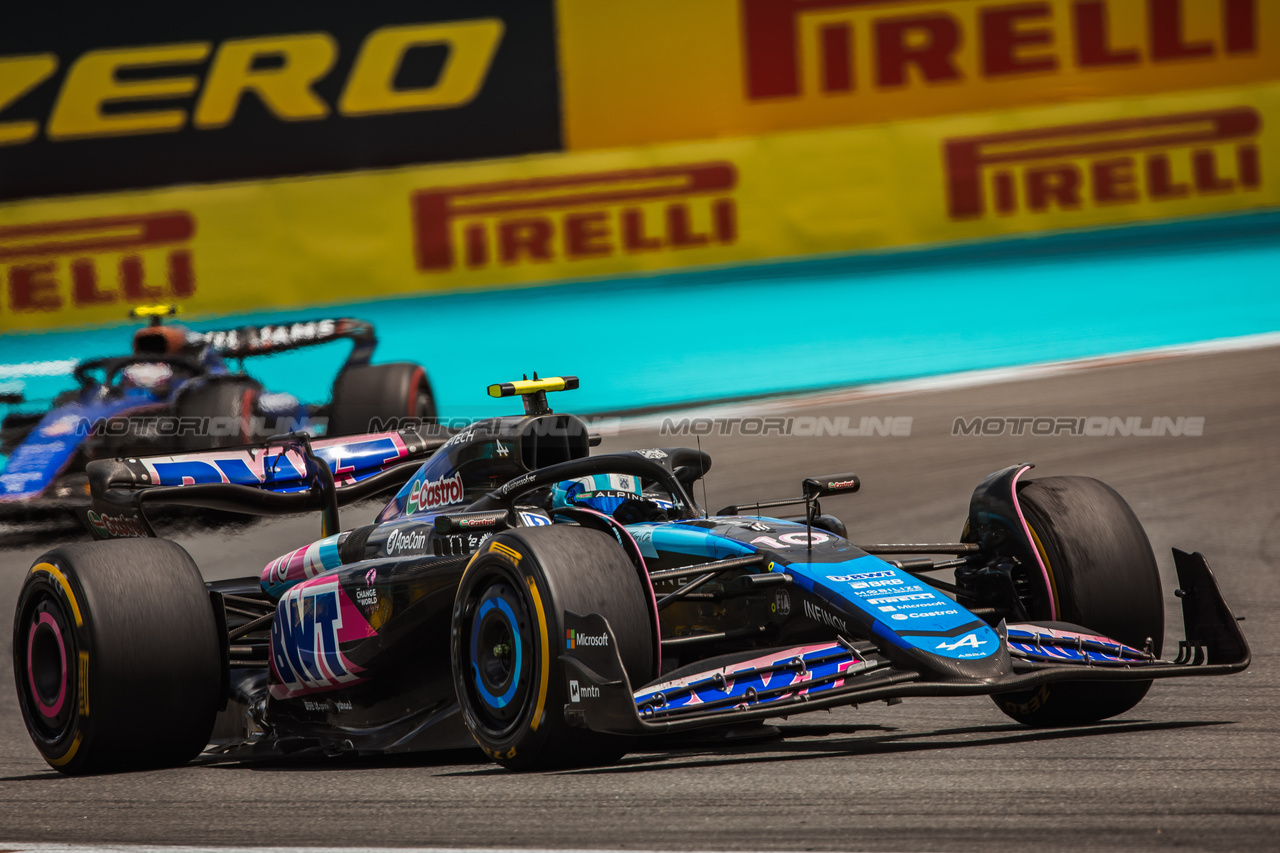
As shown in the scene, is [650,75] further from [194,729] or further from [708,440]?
[194,729]

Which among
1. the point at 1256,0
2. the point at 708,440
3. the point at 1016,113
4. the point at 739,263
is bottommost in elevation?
the point at 708,440

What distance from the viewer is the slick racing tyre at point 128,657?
224 inches

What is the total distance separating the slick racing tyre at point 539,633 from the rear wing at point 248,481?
95.0 inches

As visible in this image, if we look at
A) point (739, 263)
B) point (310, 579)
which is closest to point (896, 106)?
point (739, 263)

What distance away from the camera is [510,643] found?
493 centimetres

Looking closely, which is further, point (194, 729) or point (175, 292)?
point (175, 292)

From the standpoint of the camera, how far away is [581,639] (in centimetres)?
456

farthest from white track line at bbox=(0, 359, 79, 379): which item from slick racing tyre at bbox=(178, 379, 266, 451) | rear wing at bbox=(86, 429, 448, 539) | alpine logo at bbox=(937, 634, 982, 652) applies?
alpine logo at bbox=(937, 634, 982, 652)

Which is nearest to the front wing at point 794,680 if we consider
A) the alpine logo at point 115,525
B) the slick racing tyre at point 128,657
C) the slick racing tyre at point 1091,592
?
the slick racing tyre at point 1091,592

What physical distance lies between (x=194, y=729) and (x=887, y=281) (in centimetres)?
1137

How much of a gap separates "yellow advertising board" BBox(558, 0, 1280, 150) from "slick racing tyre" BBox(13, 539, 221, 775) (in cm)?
1182

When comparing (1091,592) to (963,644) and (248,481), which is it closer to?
(963,644)

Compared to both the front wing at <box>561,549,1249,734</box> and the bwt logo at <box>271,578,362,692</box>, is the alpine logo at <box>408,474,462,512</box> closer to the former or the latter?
the bwt logo at <box>271,578,362,692</box>

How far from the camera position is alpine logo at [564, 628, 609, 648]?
453cm
